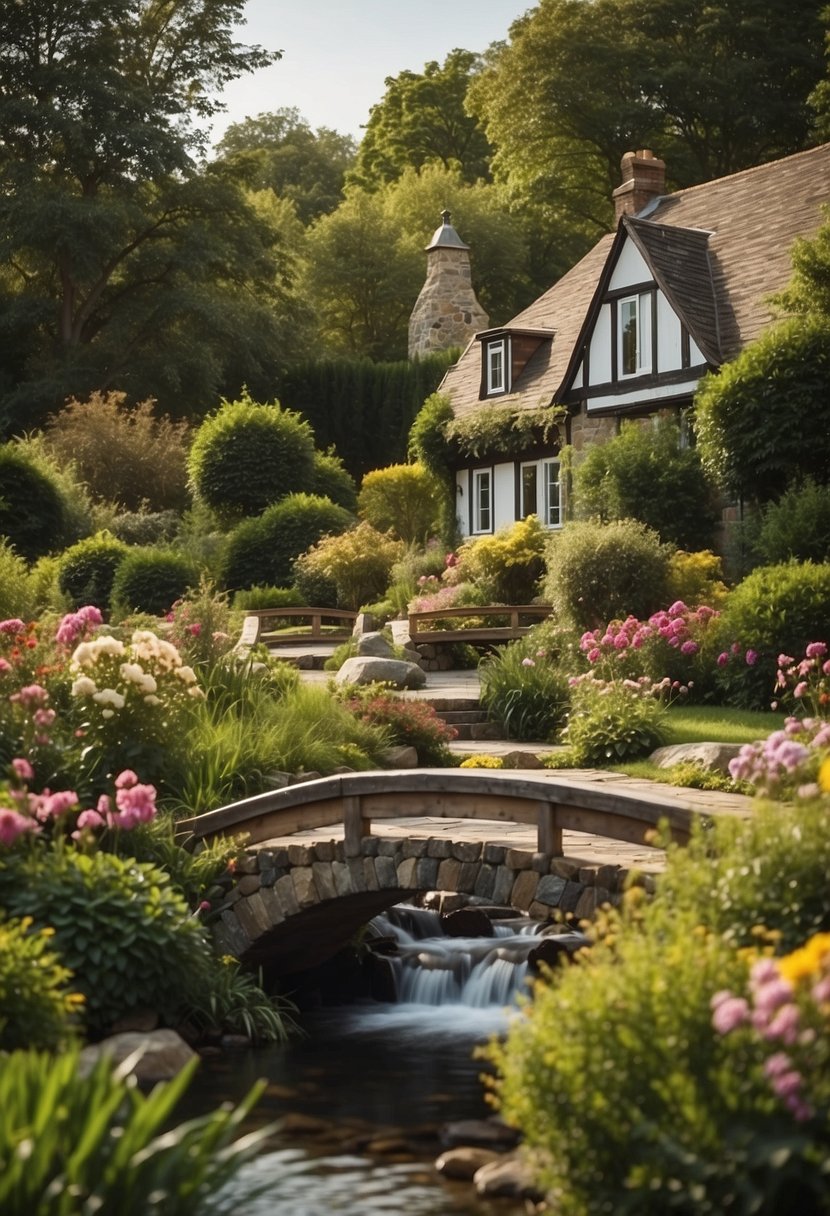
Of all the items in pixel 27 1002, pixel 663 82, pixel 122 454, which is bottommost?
pixel 27 1002

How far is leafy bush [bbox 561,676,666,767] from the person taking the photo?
548 inches

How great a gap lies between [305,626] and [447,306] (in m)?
16.7

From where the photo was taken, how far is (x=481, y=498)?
30188mm

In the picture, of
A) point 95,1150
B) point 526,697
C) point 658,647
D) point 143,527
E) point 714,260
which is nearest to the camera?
point 95,1150

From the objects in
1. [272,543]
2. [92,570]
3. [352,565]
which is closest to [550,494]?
[352,565]

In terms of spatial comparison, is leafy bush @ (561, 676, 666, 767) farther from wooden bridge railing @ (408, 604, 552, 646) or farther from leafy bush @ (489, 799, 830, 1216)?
leafy bush @ (489, 799, 830, 1216)

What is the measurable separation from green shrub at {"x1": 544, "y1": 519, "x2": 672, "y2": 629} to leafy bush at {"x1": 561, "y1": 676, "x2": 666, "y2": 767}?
4.00 metres

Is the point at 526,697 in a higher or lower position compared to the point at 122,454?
lower

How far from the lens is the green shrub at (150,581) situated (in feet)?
81.4

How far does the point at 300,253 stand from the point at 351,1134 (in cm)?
4090

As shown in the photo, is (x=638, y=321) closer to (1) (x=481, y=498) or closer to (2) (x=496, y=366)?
(2) (x=496, y=366)

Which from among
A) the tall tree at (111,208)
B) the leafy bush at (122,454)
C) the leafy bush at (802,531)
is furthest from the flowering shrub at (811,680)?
the tall tree at (111,208)

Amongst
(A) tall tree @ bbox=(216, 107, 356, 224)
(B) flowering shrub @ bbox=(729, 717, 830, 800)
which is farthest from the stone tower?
(B) flowering shrub @ bbox=(729, 717, 830, 800)

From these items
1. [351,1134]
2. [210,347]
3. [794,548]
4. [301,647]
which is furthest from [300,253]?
[351,1134]
